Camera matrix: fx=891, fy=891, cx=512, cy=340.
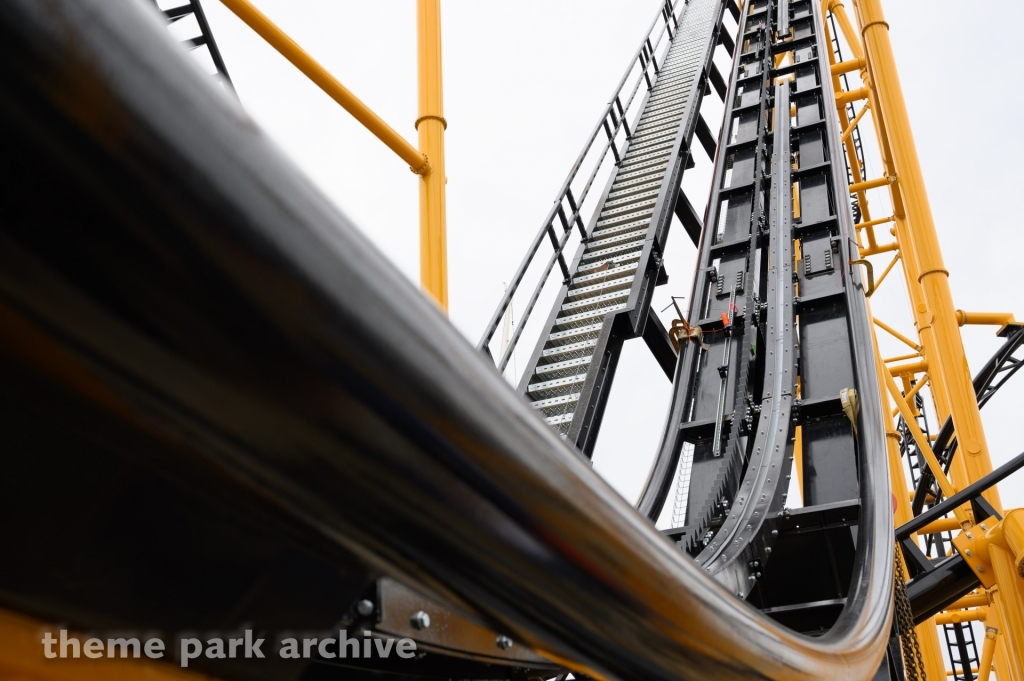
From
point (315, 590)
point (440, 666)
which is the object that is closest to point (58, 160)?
point (315, 590)

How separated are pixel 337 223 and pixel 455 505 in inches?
7.3

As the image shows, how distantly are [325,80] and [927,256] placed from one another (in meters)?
5.31

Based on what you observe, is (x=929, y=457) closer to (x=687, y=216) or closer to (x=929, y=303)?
(x=929, y=303)

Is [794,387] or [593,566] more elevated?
[794,387]

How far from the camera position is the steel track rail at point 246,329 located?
0.38 meters

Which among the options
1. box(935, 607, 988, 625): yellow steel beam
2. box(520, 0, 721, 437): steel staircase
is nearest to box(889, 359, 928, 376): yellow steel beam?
box(935, 607, 988, 625): yellow steel beam

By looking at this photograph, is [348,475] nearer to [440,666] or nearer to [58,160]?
[58,160]

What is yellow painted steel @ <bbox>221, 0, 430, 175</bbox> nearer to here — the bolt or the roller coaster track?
the roller coaster track

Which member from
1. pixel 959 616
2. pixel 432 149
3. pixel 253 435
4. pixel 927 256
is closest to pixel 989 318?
pixel 927 256

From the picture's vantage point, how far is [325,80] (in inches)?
180

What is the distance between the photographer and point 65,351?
0.40 metres

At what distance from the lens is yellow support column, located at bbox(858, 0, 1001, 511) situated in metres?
6.45

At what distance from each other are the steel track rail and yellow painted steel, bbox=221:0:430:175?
169 inches

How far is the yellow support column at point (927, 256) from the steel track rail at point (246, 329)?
659 centimetres
